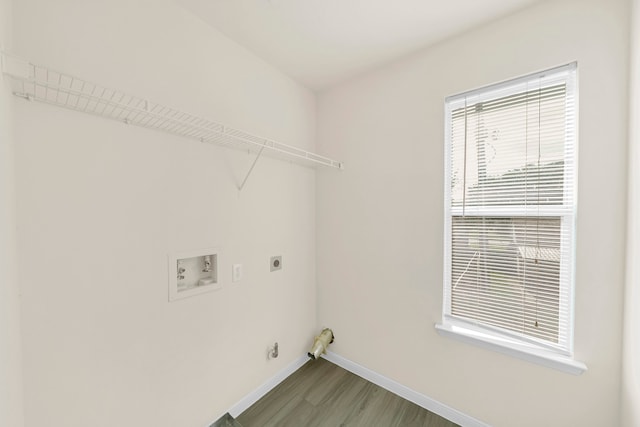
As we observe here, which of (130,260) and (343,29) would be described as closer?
(130,260)

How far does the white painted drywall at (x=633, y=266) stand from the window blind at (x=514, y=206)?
0.59ft

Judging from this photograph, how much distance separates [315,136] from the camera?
87.5 inches

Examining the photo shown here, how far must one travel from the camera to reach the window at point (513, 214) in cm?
124

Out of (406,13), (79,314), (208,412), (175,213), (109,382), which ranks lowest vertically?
(208,412)

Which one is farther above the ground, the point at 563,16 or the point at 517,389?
the point at 563,16

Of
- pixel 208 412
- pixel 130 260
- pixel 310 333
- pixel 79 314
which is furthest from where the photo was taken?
pixel 310 333

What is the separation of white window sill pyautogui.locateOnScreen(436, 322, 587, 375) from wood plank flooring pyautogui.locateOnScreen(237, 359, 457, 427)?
1.98 feet

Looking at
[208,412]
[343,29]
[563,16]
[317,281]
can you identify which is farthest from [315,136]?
[208,412]

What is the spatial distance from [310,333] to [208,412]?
37.8 inches

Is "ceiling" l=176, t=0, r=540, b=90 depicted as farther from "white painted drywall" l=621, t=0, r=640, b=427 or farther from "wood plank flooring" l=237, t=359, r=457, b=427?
"wood plank flooring" l=237, t=359, r=457, b=427

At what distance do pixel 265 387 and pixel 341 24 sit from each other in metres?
2.56

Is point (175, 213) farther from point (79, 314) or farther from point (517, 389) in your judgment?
point (517, 389)

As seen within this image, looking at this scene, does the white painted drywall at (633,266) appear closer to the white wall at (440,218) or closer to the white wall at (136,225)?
the white wall at (440,218)

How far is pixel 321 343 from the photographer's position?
80.6 inches
